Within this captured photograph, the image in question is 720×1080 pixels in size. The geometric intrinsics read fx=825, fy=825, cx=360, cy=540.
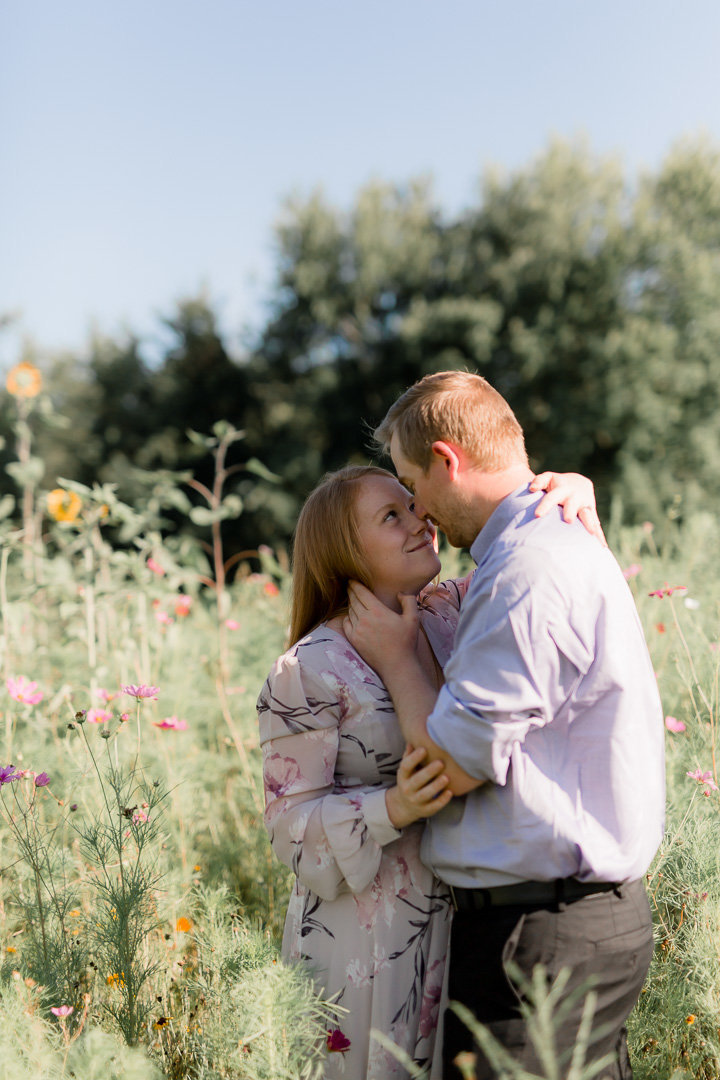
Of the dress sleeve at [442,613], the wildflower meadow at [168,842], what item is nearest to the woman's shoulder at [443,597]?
the dress sleeve at [442,613]

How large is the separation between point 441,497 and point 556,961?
83cm

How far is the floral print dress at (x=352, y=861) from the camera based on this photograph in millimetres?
1519

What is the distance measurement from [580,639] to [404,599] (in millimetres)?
456

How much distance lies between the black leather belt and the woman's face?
671mm

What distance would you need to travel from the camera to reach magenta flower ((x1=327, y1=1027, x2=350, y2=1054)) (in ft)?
4.76

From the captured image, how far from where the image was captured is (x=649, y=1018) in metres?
1.89

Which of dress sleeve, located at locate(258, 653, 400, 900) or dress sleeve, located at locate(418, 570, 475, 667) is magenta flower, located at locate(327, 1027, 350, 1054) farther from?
dress sleeve, located at locate(418, 570, 475, 667)

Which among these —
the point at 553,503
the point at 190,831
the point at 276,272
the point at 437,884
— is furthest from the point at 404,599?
the point at 276,272

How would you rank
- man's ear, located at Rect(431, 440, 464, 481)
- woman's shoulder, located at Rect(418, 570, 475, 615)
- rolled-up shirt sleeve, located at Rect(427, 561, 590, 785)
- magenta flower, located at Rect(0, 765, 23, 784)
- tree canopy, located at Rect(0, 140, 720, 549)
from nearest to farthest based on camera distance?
rolled-up shirt sleeve, located at Rect(427, 561, 590, 785) < man's ear, located at Rect(431, 440, 464, 481) < magenta flower, located at Rect(0, 765, 23, 784) < woman's shoulder, located at Rect(418, 570, 475, 615) < tree canopy, located at Rect(0, 140, 720, 549)

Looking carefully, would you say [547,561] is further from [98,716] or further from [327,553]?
[98,716]

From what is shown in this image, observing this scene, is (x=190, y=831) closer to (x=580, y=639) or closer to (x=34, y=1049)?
(x=34, y=1049)

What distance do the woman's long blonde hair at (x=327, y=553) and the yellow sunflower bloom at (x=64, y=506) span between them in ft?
5.38

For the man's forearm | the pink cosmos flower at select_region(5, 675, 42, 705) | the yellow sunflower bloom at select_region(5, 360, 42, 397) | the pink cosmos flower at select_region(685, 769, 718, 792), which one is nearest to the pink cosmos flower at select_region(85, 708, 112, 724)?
the pink cosmos flower at select_region(5, 675, 42, 705)

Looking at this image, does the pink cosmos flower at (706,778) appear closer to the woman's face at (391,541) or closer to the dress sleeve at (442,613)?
the dress sleeve at (442,613)
